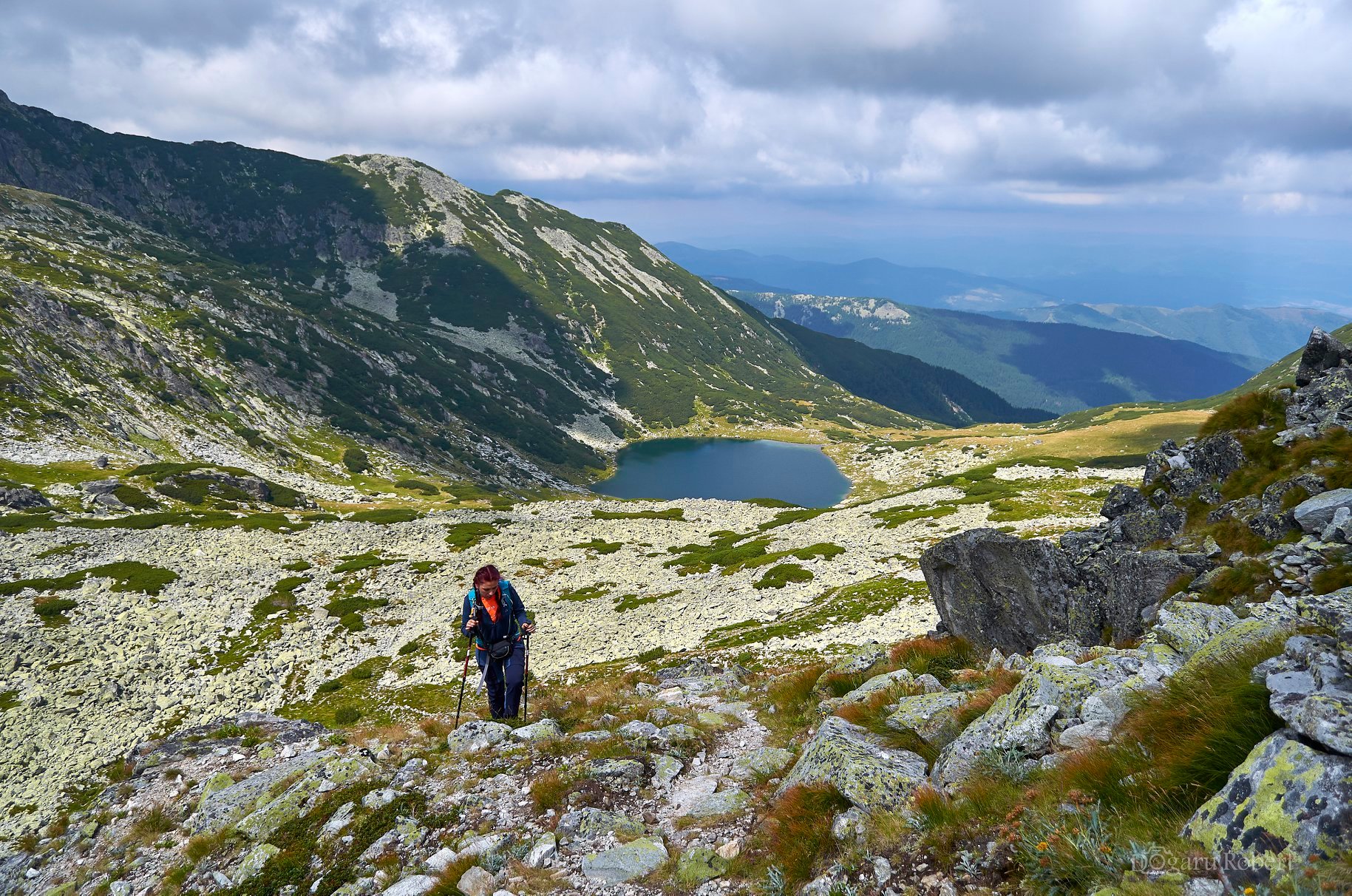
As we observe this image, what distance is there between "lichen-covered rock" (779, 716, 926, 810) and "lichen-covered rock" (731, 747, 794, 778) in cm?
103

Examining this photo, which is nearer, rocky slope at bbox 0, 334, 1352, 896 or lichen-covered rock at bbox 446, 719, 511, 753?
rocky slope at bbox 0, 334, 1352, 896

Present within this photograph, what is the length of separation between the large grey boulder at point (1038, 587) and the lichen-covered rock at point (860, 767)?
906 cm

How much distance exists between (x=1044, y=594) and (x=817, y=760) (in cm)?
1281

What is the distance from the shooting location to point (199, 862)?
416 inches

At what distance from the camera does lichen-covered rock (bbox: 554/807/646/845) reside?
29.5ft

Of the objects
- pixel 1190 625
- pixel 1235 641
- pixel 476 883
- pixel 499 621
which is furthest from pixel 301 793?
pixel 1190 625

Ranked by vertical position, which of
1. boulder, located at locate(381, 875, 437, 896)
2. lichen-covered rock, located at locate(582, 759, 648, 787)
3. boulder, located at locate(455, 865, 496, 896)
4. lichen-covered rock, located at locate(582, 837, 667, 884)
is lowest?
lichen-covered rock, located at locate(582, 759, 648, 787)

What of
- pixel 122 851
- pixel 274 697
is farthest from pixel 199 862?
pixel 274 697

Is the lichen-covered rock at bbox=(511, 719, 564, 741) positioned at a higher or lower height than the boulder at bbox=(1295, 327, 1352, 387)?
lower

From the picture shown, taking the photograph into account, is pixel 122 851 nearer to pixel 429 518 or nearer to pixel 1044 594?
→ pixel 1044 594

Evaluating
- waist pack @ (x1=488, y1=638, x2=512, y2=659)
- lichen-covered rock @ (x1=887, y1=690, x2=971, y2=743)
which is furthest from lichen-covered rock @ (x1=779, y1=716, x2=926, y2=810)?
waist pack @ (x1=488, y1=638, x2=512, y2=659)

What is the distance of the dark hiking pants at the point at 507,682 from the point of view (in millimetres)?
15367

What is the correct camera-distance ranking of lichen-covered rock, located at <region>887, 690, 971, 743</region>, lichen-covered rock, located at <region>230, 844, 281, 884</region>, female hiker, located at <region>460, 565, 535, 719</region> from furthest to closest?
1. female hiker, located at <region>460, 565, 535, 719</region>
2. lichen-covered rock, located at <region>230, 844, 281, 884</region>
3. lichen-covered rock, located at <region>887, 690, 971, 743</region>

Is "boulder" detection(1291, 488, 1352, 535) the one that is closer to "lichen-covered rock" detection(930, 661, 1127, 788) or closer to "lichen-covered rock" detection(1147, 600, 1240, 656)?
"lichen-covered rock" detection(1147, 600, 1240, 656)
